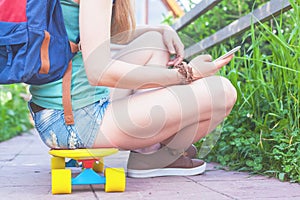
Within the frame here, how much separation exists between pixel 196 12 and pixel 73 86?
196 cm

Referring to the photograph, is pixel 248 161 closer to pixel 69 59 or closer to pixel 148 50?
pixel 148 50

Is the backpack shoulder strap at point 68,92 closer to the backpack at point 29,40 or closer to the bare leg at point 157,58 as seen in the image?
the backpack at point 29,40

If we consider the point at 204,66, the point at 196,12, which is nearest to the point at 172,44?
the point at 204,66

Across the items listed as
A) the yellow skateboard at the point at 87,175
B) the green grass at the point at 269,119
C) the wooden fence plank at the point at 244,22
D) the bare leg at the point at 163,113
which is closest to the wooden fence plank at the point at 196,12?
the wooden fence plank at the point at 244,22

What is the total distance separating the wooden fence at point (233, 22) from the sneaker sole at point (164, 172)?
79 centimetres

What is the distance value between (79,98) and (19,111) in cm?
438

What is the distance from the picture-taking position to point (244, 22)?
118 inches

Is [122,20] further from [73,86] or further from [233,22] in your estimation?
[233,22]

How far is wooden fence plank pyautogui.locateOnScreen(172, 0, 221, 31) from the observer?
11.1ft

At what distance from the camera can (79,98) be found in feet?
6.38

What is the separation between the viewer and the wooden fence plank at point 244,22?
101 inches

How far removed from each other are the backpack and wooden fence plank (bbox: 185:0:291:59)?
115 cm

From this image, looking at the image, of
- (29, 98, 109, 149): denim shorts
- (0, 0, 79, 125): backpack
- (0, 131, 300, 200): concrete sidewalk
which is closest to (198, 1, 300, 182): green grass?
(0, 131, 300, 200): concrete sidewalk

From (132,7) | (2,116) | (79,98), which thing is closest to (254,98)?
(132,7)
